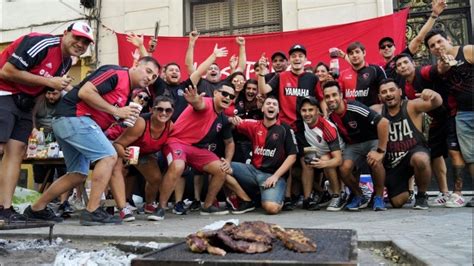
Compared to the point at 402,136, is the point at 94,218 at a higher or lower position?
lower

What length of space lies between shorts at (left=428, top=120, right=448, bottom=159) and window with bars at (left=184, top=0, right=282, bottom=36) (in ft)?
14.6

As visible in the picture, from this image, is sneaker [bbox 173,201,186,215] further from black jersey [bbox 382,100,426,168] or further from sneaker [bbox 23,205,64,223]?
black jersey [bbox 382,100,426,168]

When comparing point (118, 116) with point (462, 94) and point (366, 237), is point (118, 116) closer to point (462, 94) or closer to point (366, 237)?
point (366, 237)

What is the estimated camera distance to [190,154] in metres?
5.28

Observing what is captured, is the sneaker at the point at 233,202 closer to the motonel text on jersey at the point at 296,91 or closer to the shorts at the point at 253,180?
the shorts at the point at 253,180

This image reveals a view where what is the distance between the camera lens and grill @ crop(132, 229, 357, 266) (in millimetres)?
2090

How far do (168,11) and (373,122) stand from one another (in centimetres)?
603

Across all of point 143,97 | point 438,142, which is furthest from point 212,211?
point 438,142

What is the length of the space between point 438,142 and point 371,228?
2.42m

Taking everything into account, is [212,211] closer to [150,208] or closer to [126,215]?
[150,208]

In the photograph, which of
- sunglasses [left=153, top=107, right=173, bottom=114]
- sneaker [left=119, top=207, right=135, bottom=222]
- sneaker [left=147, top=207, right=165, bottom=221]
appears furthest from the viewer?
sunglasses [left=153, top=107, right=173, bottom=114]

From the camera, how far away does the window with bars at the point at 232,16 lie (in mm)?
9422

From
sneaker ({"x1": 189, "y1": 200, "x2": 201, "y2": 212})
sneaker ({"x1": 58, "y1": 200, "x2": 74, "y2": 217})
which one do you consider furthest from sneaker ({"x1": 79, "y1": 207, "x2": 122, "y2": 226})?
sneaker ({"x1": 189, "y1": 200, "x2": 201, "y2": 212})

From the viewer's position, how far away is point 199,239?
8.18 ft
